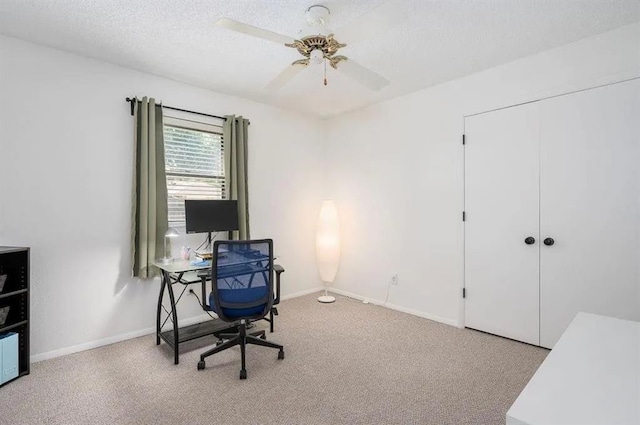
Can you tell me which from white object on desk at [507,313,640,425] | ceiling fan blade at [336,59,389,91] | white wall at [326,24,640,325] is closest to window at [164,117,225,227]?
white wall at [326,24,640,325]

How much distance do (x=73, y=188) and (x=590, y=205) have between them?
4.41 metres

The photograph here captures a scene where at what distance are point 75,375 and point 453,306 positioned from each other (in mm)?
3480

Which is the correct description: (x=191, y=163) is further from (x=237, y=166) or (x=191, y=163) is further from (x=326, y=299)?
(x=326, y=299)

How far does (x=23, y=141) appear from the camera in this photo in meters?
2.69

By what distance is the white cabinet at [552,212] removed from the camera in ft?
8.45

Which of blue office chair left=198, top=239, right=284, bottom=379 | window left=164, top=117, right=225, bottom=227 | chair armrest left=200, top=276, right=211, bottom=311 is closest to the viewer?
blue office chair left=198, top=239, right=284, bottom=379

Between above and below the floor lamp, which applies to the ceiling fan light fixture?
above

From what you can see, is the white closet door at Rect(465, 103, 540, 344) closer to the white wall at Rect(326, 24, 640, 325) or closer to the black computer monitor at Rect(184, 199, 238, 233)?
the white wall at Rect(326, 24, 640, 325)

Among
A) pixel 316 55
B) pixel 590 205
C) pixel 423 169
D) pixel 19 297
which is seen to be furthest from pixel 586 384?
pixel 19 297

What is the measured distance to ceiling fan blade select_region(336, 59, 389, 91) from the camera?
234cm

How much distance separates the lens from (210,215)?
351 cm

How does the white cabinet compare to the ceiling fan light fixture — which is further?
the white cabinet

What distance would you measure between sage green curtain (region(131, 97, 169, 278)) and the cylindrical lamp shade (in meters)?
2.08

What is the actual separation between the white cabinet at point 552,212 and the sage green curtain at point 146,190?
125 inches
